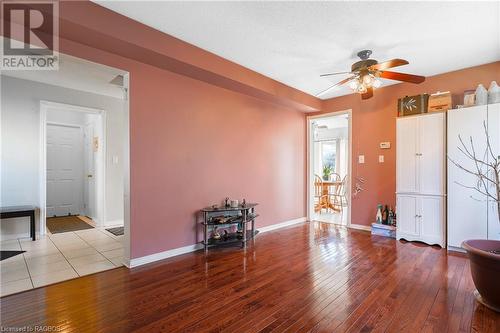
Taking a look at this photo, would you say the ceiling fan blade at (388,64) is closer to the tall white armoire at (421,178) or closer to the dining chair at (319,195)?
the tall white armoire at (421,178)

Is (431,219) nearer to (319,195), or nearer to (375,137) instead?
(375,137)

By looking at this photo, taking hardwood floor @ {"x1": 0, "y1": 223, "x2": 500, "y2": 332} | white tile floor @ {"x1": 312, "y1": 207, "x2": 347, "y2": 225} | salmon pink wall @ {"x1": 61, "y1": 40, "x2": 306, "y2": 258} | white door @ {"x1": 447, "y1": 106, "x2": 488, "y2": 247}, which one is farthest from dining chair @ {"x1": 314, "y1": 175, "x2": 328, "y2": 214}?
hardwood floor @ {"x1": 0, "y1": 223, "x2": 500, "y2": 332}

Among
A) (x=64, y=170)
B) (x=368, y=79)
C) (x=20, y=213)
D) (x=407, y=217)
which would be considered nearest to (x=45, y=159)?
(x=20, y=213)

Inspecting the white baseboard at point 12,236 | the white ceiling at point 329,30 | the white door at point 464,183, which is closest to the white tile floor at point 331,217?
the white door at point 464,183

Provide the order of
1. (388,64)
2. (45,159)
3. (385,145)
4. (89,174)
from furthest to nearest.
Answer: (89,174) → (385,145) → (45,159) → (388,64)

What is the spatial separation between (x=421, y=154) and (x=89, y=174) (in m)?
6.63

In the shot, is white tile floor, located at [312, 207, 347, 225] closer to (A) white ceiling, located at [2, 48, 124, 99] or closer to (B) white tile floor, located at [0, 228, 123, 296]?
(B) white tile floor, located at [0, 228, 123, 296]

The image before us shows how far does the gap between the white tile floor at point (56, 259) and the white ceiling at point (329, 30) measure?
2721mm

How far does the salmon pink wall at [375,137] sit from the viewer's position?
4.12 m

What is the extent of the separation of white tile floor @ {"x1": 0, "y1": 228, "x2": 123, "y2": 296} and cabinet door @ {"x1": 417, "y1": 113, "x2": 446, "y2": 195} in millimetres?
4316

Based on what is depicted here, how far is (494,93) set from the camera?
3.08m

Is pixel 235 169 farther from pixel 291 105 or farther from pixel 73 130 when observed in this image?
pixel 73 130

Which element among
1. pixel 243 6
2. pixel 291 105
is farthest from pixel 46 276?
pixel 291 105

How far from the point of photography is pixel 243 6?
2227 millimetres
